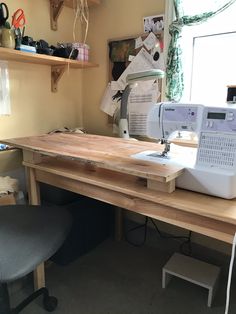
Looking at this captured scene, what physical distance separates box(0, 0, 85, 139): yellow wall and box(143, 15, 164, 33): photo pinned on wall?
2.31ft

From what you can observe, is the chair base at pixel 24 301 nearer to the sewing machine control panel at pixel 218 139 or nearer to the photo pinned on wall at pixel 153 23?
the sewing machine control panel at pixel 218 139

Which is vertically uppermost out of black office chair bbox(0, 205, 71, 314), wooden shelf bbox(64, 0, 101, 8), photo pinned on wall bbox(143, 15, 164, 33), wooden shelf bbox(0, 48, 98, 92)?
wooden shelf bbox(64, 0, 101, 8)

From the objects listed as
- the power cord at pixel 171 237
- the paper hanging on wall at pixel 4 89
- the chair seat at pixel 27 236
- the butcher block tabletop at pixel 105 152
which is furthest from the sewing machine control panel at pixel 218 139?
the paper hanging on wall at pixel 4 89

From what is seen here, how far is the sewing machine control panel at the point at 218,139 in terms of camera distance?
0.98 meters

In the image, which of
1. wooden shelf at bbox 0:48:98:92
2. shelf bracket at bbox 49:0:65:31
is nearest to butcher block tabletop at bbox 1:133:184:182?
wooden shelf at bbox 0:48:98:92

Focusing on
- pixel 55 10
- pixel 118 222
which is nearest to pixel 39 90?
pixel 55 10

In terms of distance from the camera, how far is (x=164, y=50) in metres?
1.87

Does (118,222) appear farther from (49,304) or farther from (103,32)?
(103,32)

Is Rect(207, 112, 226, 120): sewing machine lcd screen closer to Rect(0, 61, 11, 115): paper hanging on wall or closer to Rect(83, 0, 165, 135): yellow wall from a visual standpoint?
Rect(83, 0, 165, 135): yellow wall

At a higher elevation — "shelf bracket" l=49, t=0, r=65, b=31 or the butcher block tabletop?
"shelf bracket" l=49, t=0, r=65, b=31

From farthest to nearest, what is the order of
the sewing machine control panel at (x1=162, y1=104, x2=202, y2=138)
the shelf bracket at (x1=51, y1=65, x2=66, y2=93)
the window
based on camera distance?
the shelf bracket at (x1=51, y1=65, x2=66, y2=93) < the window < the sewing machine control panel at (x1=162, y1=104, x2=202, y2=138)

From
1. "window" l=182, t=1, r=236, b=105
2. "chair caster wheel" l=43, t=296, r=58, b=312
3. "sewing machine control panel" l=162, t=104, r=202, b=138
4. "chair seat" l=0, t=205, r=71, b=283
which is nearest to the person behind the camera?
"chair seat" l=0, t=205, r=71, b=283

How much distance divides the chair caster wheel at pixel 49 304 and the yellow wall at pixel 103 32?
1.36 m

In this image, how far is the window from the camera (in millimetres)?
1712
